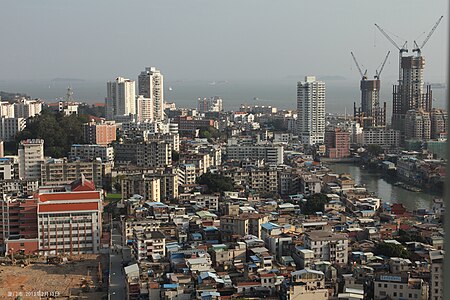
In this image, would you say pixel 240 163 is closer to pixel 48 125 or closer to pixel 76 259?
pixel 48 125

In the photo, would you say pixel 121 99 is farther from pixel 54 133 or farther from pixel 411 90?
pixel 411 90

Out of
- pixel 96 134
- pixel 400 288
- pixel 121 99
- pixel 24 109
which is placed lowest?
pixel 400 288

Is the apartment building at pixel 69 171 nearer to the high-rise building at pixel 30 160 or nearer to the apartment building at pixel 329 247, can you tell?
the high-rise building at pixel 30 160

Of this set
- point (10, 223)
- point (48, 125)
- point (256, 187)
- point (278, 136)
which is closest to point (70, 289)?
point (10, 223)

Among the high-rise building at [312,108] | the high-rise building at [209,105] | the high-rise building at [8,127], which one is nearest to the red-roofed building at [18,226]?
the high-rise building at [8,127]

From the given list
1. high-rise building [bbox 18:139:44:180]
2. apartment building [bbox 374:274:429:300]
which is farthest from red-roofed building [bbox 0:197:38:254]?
apartment building [bbox 374:274:429:300]

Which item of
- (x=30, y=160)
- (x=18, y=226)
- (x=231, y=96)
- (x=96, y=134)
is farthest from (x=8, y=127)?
(x=231, y=96)
